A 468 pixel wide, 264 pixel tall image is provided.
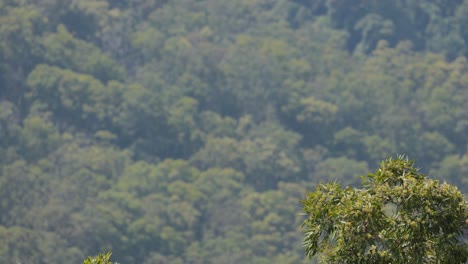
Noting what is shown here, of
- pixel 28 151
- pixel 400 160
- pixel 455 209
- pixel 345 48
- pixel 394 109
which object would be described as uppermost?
pixel 345 48

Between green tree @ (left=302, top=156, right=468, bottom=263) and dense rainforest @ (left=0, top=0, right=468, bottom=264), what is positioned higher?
dense rainforest @ (left=0, top=0, right=468, bottom=264)

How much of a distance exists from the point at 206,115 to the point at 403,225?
3307 inches

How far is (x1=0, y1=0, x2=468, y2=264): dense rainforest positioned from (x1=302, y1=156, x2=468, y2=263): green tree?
183 ft

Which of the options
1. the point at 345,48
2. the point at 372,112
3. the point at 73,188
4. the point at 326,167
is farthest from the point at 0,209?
the point at 345,48

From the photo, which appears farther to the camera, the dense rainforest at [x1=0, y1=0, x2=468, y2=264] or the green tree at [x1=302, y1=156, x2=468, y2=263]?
the dense rainforest at [x1=0, y1=0, x2=468, y2=264]

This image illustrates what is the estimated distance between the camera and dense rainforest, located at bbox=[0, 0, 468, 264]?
76.2 meters

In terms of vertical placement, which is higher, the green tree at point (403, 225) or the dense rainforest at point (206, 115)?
the dense rainforest at point (206, 115)

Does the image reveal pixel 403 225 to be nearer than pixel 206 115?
Yes

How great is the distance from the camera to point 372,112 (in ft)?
320

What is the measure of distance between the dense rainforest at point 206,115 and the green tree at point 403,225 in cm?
5589

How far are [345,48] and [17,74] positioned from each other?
117 feet

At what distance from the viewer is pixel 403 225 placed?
487 inches

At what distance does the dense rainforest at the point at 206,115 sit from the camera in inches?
3000

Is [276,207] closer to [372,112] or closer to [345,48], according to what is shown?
[372,112]
